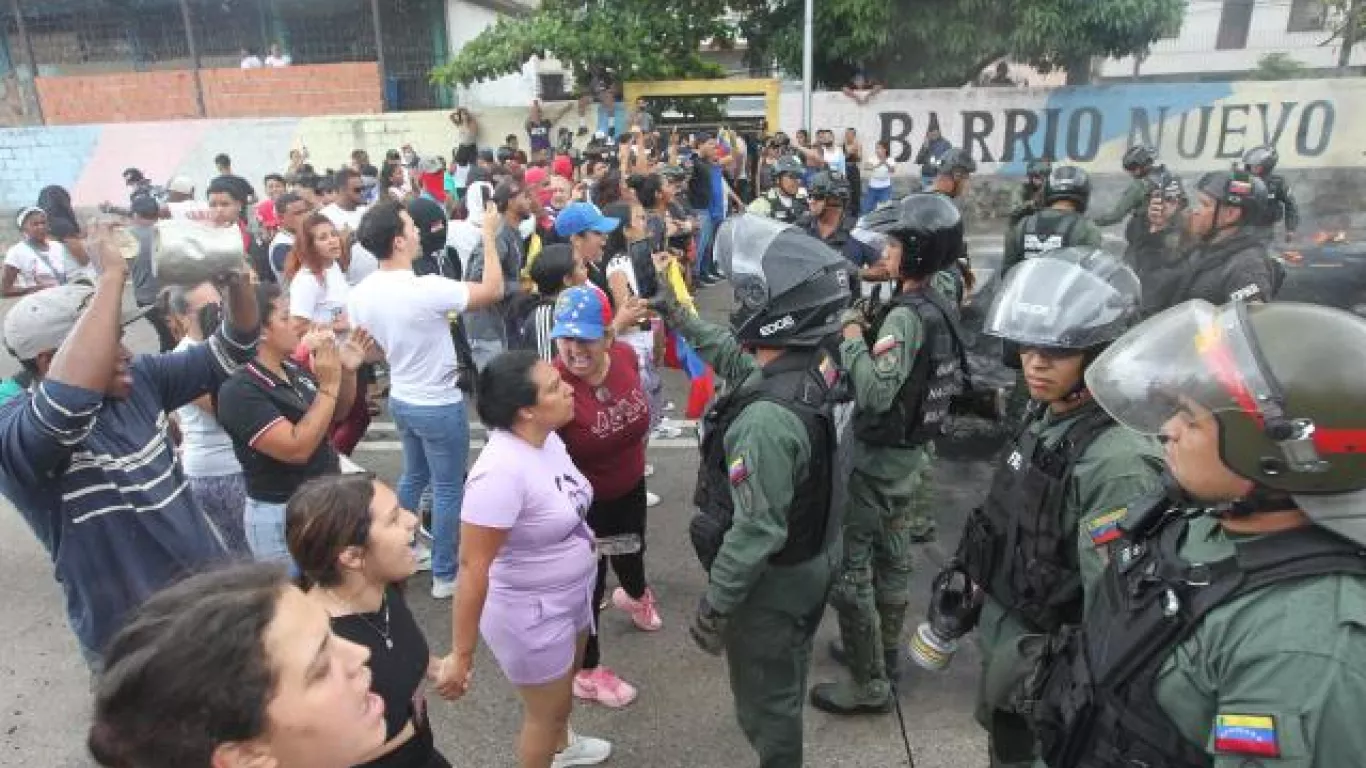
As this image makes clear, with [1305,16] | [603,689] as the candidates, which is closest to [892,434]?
[603,689]

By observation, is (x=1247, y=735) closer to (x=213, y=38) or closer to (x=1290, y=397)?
(x=1290, y=397)

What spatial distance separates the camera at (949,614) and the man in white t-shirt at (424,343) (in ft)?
7.88

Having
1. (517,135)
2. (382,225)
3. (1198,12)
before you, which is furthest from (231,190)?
(1198,12)

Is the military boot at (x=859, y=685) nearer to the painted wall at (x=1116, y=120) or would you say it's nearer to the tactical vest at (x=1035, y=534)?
the tactical vest at (x=1035, y=534)

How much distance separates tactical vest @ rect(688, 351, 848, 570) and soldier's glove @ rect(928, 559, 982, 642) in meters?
0.38

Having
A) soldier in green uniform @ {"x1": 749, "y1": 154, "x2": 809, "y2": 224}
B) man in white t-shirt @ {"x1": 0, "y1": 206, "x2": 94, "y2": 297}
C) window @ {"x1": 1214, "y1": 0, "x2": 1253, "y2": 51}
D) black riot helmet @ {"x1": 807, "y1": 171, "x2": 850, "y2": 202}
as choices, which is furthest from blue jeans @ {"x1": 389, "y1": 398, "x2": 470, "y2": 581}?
window @ {"x1": 1214, "y1": 0, "x2": 1253, "y2": 51}

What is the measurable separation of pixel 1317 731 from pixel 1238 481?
1.33 feet

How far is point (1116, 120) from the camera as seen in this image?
541 inches

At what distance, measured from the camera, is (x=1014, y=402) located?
5.37 metres

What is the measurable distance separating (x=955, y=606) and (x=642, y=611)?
1.78 meters

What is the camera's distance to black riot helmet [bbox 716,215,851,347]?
2578 millimetres

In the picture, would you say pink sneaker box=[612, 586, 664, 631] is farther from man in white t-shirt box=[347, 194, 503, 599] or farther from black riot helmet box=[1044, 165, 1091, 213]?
black riot helmet box=[1044, 165, 1091, 213]

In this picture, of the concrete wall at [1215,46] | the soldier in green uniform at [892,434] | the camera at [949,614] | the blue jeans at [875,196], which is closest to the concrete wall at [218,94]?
the blue jeans at [875,196]

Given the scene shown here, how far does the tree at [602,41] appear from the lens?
14.5 m
